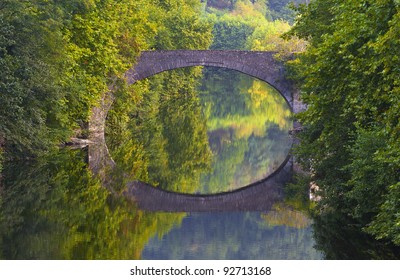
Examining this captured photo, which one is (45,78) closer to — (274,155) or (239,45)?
(274,155)

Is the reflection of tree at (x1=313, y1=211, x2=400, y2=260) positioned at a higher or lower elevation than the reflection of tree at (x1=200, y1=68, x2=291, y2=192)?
lower

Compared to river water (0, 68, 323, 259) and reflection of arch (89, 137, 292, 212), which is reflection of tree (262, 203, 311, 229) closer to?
river water (0, 68, 323, 259)

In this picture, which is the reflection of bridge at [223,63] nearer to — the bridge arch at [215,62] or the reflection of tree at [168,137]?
the bridge arch at [215,62]

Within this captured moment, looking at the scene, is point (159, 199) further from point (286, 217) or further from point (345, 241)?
point (345, 241)

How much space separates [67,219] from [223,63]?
66.5 ft

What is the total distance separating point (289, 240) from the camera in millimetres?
18359

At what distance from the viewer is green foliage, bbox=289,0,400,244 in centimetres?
1588

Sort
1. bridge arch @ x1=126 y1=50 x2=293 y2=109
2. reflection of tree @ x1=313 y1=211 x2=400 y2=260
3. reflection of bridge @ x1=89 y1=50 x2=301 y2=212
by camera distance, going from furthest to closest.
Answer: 1. bridge arch @ x1=126 y1=50 x2=293 y2=109
2. reflection of bridge @ x1=89 y1=50 x2=301 y2=212
3. reflection of tree @ x1=313 y1=211 x2=400 y2=260

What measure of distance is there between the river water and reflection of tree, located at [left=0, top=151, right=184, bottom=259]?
2cm

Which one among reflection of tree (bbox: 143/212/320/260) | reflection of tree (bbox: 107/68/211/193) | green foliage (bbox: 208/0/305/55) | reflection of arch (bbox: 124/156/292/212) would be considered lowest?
reflection of tree (bbox: 143/212/320/260)

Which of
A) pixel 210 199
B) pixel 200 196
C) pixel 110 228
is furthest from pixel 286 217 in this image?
pixel 200 196

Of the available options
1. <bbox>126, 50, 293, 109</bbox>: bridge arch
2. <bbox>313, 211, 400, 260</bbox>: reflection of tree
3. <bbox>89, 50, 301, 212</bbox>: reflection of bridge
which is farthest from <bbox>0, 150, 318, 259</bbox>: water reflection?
<bbox>126, 50, 293, 109</bbox>: bridge arch

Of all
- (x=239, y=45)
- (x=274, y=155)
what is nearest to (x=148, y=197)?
(x=274, y=155)

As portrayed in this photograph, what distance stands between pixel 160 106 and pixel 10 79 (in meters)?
24.1
